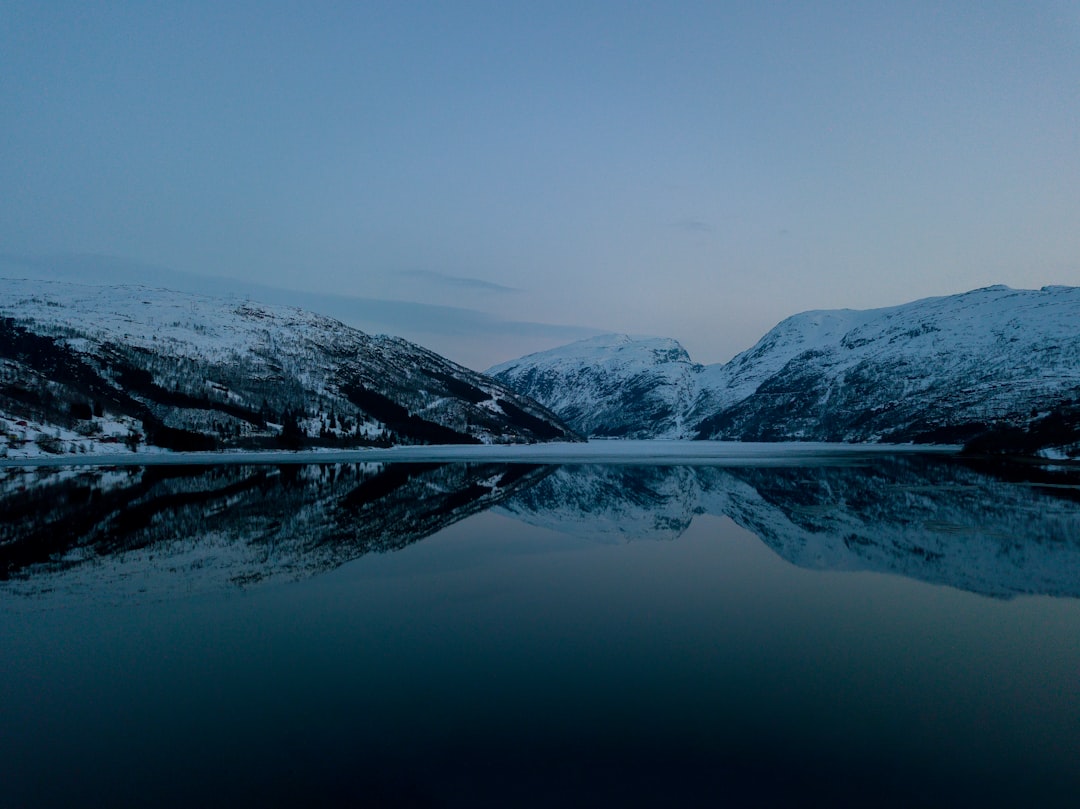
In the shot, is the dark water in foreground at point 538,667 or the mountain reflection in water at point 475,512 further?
the mountain reflection in water at point 475,512

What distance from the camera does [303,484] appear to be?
77.4 meters

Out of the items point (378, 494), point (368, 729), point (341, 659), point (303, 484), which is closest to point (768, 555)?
point (341, 659)

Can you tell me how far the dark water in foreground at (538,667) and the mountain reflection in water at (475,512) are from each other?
40cm

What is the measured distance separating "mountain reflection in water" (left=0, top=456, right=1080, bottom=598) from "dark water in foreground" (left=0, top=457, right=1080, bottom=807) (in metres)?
0.40

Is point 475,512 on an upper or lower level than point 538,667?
lower

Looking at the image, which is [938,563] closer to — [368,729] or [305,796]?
[368,729]

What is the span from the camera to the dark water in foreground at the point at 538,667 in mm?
12281

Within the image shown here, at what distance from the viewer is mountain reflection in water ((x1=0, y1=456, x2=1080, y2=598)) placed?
3016 centimetres

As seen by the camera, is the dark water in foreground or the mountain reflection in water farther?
the mountain reflection in water

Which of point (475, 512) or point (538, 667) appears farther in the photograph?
point (475, 512)

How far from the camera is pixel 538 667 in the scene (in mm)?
17922

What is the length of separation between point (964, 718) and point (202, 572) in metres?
27.9

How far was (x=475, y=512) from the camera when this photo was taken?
5250 centimetres

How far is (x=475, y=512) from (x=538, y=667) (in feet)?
115
